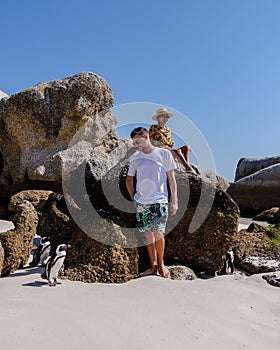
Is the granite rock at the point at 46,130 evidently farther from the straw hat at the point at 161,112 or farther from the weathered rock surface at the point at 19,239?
the weathered rock surface at the point at 19,239

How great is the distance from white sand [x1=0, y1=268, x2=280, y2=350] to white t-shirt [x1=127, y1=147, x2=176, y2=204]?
0.94 metres

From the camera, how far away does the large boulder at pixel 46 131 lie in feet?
30.2

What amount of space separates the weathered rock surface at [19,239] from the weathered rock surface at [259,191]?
45.7 feet

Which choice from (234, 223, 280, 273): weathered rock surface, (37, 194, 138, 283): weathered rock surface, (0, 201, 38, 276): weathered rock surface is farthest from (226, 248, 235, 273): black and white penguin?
(0, 201, 38, 276): weathered rock surface

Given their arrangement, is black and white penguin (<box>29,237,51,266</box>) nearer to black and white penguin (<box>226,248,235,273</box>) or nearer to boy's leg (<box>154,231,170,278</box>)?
boy's leg (<box>154,231,170,278</box>)

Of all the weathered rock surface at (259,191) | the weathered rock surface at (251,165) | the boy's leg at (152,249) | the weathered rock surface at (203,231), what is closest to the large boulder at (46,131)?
the weathered rock surface at (203,231)

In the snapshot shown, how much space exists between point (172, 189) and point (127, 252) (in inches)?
36.5

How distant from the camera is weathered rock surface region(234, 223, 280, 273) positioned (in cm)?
542

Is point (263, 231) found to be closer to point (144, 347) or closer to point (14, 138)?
point (144, 347)

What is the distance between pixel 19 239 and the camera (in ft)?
14.1

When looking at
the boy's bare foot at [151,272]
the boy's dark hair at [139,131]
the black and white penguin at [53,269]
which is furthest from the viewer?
the boy's dark hair at [139,131]

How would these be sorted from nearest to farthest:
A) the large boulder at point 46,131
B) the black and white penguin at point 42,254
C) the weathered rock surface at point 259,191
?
the black and white penguin at point 42,254
the large boulder at point 46,131
the weathered rock surface at point 259,191

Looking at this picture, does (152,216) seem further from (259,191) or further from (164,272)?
(259,191)

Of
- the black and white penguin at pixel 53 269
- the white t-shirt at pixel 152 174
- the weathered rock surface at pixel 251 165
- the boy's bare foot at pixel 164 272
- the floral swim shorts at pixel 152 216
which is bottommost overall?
the boy's bare foot at pixel 164 272
